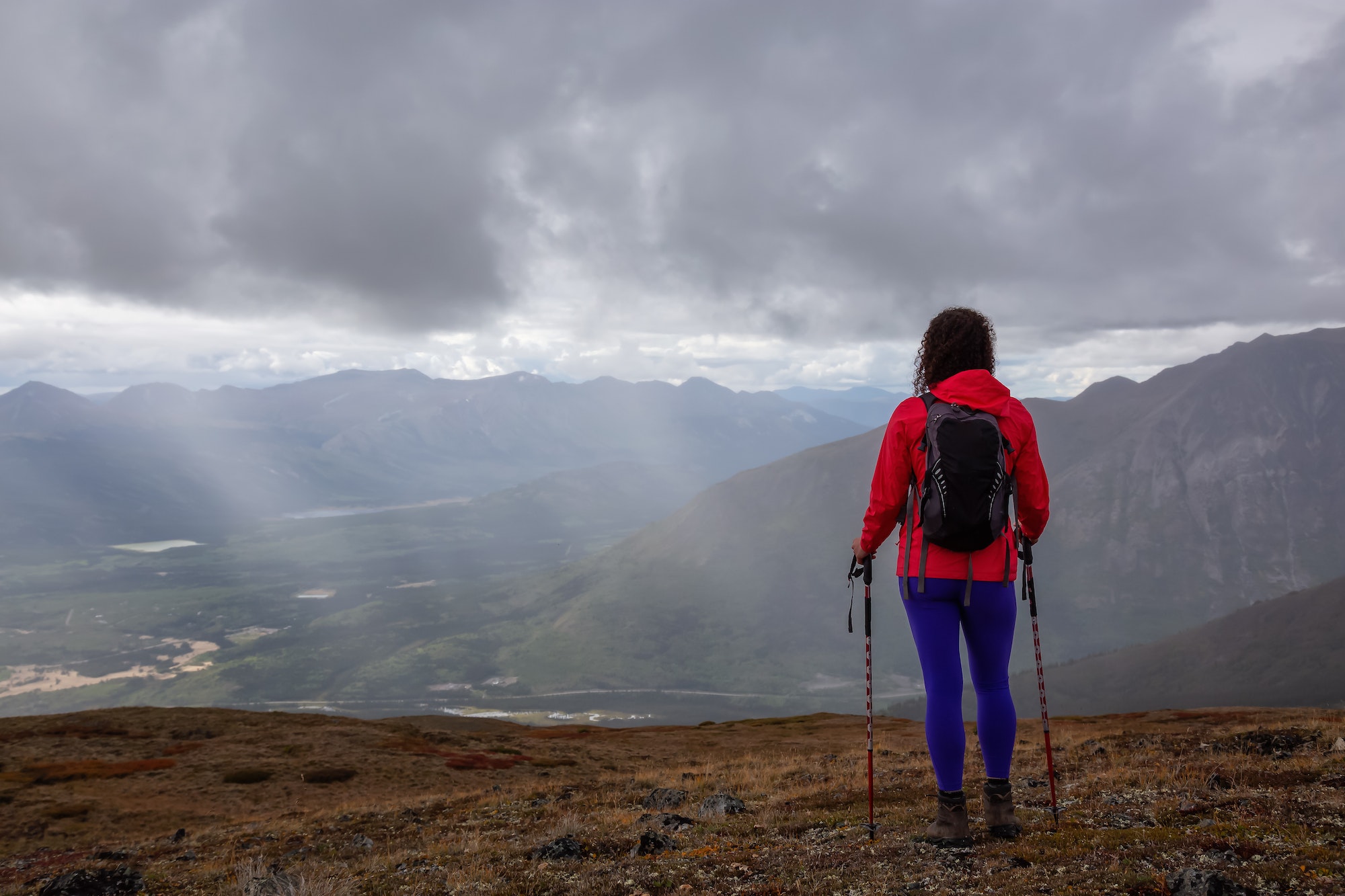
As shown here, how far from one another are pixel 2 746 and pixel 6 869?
133 ft

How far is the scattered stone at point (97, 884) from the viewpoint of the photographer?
10688 mm

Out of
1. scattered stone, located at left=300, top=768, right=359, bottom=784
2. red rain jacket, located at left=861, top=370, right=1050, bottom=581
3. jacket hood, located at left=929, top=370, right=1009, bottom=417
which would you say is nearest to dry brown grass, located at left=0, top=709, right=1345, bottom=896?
scattered stone, located at left=300, top=768, right=359, bottom=784

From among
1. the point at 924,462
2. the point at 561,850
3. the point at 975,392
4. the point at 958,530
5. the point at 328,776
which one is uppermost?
the point at 975,392

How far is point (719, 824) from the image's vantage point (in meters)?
11.8

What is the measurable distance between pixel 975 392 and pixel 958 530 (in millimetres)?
1462

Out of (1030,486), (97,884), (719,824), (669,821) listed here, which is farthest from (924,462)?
(97,884)

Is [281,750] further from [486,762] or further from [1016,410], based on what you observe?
[1016,410]

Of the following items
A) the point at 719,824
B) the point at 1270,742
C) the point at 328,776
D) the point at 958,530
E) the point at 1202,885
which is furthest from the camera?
the point at 328,776

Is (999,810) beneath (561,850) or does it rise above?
above

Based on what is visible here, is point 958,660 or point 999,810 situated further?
point 999,810

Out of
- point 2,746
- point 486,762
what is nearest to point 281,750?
point 486,762

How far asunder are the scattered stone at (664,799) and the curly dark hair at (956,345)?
38.1 ft

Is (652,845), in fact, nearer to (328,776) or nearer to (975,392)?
(975,392)

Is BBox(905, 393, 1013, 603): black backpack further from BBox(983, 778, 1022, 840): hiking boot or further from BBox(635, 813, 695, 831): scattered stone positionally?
BBox(635, 813, 695, 831): scattered stone
